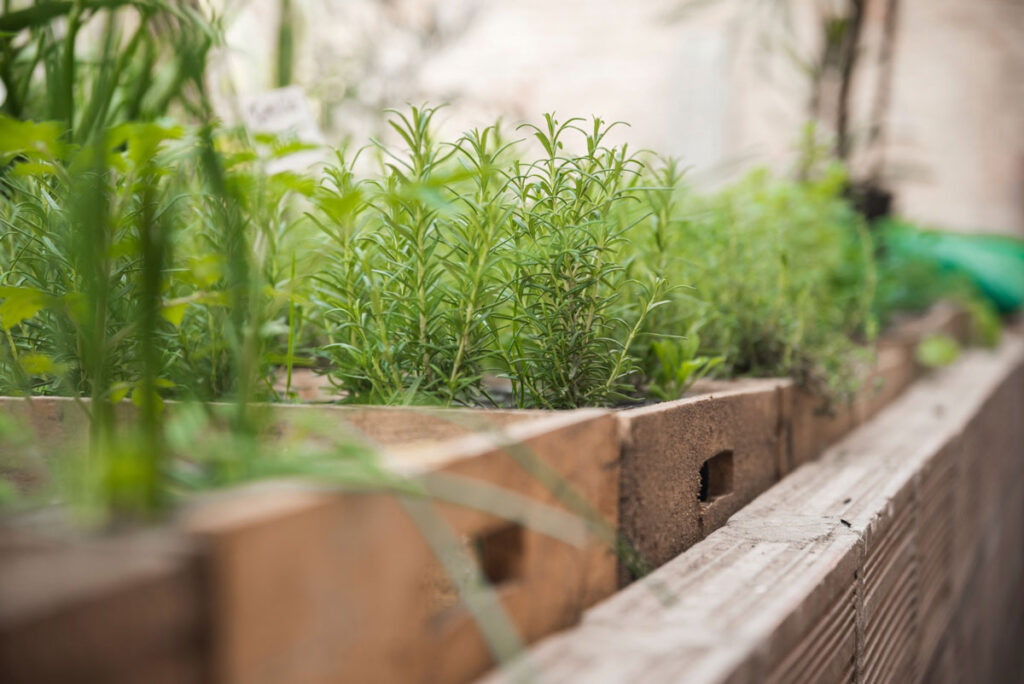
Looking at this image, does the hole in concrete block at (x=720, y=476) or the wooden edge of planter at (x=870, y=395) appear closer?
the hole in concrete block at (x=720, y=476)

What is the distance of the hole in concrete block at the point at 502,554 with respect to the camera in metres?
0.53

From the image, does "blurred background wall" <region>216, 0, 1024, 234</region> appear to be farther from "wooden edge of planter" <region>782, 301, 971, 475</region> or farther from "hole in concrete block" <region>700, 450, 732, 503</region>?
"hole in concrete block" <region>700, 450, 732, 503</region>

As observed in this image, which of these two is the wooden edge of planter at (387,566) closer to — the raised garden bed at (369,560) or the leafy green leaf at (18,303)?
the raised garden bed at (369,560)

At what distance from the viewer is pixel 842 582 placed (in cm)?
73

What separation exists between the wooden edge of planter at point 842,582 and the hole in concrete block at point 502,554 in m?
0.05

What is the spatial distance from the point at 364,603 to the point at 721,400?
20.8 inches

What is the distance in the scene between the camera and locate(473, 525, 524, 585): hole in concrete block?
525 millimetres

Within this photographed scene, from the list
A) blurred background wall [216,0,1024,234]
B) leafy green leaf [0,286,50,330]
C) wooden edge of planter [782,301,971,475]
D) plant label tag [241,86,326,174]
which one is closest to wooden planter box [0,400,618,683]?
leafy green leaf [0,286,50,330]

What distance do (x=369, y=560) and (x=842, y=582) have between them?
486 millimetres

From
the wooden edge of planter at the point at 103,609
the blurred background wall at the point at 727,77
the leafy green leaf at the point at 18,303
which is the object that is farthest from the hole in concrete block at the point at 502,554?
the blurred background wall at the point at 727,77

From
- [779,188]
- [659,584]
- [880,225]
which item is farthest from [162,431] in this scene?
[880,225]

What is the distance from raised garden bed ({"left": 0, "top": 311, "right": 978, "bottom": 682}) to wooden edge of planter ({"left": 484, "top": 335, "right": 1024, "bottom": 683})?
0.04 metres

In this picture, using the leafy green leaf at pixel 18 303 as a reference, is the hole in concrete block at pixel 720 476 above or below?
below

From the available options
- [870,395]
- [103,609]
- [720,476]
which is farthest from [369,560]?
[870,395]
